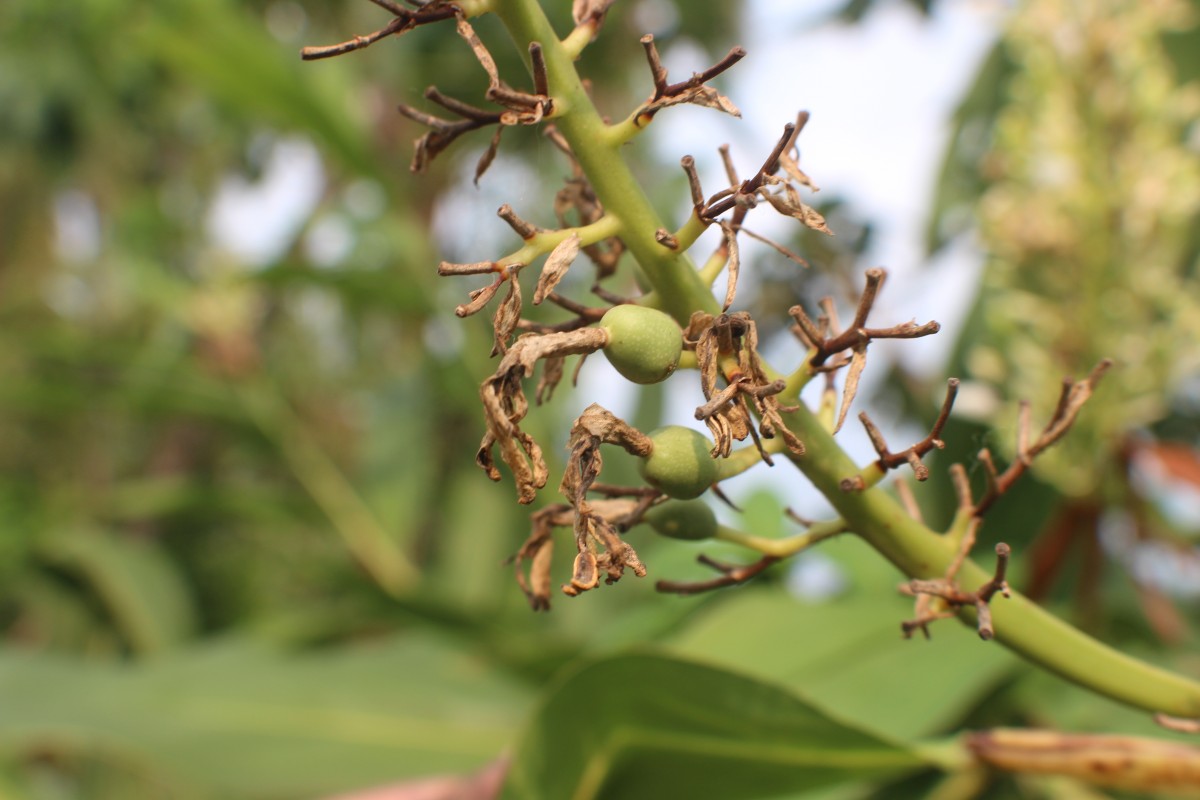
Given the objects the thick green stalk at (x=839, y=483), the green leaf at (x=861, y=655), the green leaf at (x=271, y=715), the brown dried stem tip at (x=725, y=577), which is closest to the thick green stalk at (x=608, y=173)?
the thick green stalk at (x=839, y=483)

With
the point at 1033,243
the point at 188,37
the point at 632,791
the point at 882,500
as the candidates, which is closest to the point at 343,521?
the point at 188,37

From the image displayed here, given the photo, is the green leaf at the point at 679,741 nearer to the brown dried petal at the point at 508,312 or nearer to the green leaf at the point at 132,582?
the brown dried petal at the point at 508,312

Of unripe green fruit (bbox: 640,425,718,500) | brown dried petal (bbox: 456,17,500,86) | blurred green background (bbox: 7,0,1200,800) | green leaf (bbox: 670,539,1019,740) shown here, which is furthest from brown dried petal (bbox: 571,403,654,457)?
green leaf (bbox: 670,539,1019,740)

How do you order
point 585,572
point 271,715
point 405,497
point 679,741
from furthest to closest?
point 405,497 < point 271,715 < point 679,741 < point 585,572

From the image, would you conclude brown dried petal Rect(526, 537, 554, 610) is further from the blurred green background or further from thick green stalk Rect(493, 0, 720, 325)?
the blurred green background

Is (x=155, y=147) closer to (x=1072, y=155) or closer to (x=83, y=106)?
(x=83, y=106)

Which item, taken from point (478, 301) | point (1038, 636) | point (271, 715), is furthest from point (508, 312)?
point (271, 715)

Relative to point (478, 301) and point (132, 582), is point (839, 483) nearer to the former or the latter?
point (478, 301)
